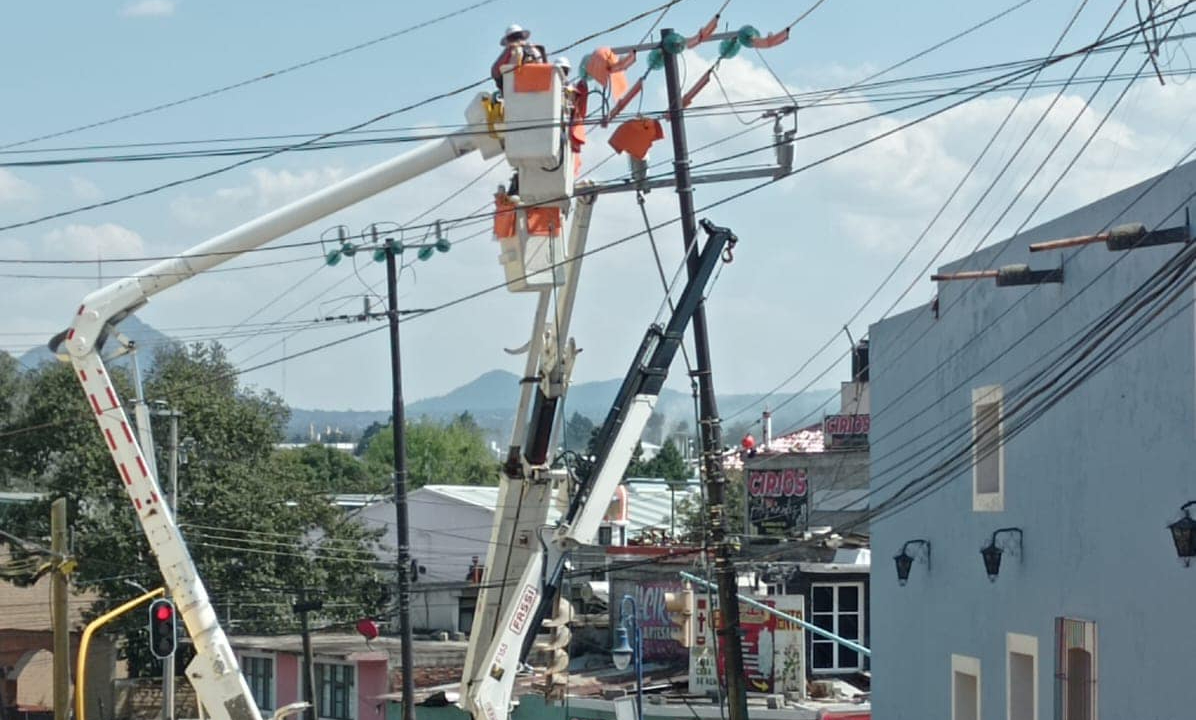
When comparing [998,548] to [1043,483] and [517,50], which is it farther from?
[517,50]

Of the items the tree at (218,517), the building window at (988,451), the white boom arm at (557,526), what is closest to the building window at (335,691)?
the tree at (218,517)

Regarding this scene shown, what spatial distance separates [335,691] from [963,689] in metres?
24.8

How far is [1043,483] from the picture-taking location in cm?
1819

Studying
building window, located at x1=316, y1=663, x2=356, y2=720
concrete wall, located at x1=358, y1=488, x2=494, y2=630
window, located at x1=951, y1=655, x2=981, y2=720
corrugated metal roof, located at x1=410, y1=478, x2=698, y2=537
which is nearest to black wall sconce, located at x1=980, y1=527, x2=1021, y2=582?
window, located at x1=951, y1=655, x2=981, y2=720

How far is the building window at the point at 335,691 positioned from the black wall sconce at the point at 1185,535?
29.5 meters

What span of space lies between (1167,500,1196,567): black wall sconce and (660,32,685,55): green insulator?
716cm

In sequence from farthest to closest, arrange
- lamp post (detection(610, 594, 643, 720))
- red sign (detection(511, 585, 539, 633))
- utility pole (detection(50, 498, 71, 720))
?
lamp post (detection(610, 594, 643, 720)) < utility pole (detection(50, 498, 71, 720)) < red sign (detection(511, 585, 539, 633))

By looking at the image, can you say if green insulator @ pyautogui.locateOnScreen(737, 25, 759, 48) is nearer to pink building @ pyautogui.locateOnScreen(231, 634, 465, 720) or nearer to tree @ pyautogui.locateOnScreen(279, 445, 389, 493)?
pink building @ pyautogui.locateOnScreen(231, 634, 465, 720)

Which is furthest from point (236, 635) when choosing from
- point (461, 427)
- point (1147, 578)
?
point (461, 427)

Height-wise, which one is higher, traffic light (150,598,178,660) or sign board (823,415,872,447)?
sign board (823,415,872,447)

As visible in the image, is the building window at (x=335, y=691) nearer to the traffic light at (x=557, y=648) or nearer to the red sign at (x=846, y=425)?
the red sign at (x=846, y=425)

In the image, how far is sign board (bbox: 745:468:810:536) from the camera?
4653cm

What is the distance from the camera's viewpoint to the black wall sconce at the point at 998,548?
18.8 metres

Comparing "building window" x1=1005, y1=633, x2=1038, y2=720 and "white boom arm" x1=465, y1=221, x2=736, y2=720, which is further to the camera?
"building window" x1=1005, y1=633, x2=1038, y2=720
